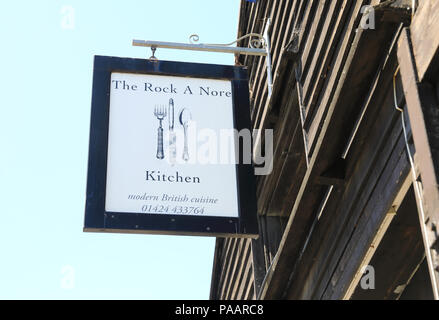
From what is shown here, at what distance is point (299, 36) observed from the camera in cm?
655

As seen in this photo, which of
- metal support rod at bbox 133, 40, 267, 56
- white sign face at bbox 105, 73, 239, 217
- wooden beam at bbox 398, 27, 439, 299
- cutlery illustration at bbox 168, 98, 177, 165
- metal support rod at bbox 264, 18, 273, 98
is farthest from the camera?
metal support rod at bbox 264, 18, 273, 98

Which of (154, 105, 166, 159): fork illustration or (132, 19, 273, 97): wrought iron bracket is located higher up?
(132, 19, 273, 97): wrought iron bracket

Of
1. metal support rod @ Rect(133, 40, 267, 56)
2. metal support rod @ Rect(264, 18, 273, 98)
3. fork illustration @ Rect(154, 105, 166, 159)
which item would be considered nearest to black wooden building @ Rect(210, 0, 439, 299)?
metal support rod @ Rect(264, 18, 273, 98)

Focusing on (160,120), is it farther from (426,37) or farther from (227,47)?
(426,37)

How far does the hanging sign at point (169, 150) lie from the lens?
545 centimetres

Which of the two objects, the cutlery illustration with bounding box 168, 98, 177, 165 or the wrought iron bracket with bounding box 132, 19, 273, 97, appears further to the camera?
the wrought iron bracket with bounding box 132, 19, 273, 97

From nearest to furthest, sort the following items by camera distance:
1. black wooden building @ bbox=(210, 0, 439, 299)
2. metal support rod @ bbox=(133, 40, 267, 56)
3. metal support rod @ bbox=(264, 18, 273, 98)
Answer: black wooden building @ bbox=(210, 0, 439, 299) → metal support rod @ bbox=(133, 40, 267, 56) → metal support rod @ bbox=(264, 18, 273, 98)

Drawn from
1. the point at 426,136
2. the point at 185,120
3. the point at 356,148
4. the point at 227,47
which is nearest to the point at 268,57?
the point at 227,47

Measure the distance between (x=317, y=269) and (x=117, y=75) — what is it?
7.59ft

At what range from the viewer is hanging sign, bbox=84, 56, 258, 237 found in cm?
545

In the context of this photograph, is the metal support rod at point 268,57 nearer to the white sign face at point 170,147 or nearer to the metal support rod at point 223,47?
the metal support rod at point 223,47

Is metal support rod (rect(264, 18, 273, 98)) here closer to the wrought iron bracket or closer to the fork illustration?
the wrought iron bracket

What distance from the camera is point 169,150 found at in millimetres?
5883
